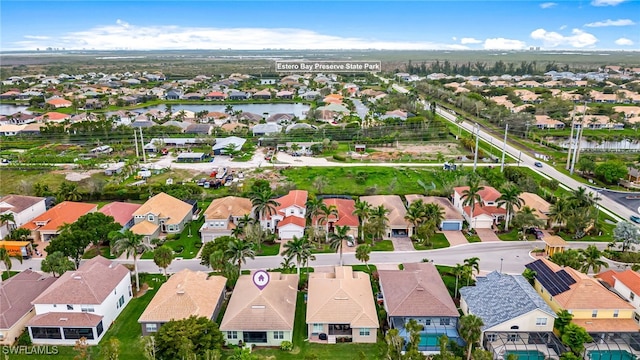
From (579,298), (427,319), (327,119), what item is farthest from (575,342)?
(327,119)

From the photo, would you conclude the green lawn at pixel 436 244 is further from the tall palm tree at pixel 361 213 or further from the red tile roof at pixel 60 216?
the red tile roof at pixel 60 216

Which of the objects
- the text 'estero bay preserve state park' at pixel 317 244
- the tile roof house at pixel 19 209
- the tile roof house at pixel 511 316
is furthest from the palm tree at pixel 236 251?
the tile roof house at pixel 19 209

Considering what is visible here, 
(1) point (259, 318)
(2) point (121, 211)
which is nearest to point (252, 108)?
(2) point (121, 211)

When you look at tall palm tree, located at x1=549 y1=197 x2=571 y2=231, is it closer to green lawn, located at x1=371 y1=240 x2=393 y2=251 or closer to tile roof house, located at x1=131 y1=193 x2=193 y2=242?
green lawn, located at x1=371 y1=240 x2=393 y2=251

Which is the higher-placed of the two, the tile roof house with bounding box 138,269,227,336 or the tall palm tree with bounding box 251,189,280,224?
the tall palm tree with bounding box 251,189,280,224

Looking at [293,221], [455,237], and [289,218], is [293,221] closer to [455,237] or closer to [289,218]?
[289,218]

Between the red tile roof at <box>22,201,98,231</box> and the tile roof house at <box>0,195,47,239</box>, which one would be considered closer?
the red tile roof at <box>22,201,98,231</box>

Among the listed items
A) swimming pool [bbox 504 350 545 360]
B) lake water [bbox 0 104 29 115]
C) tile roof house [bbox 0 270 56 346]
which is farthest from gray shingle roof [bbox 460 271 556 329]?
lake water [bbox 0 104 29 115]
